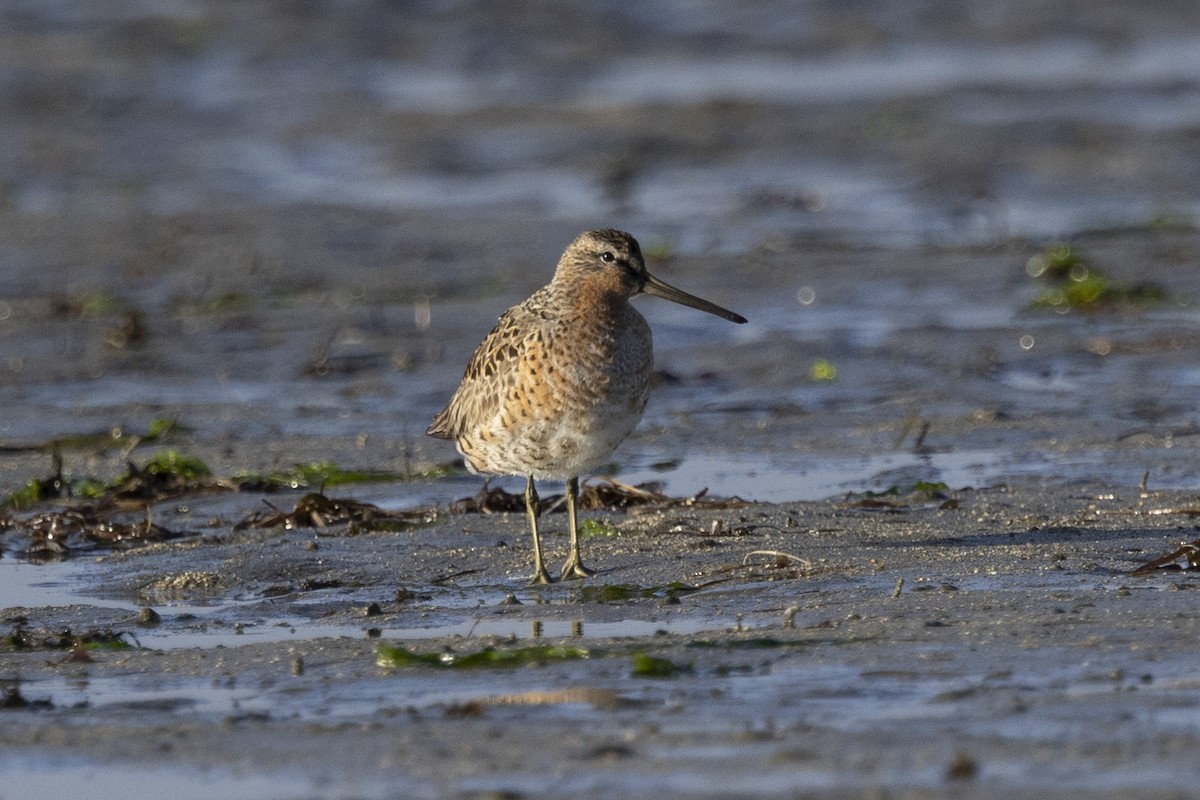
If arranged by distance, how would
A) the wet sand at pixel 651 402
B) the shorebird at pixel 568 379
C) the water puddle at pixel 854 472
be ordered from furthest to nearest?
the water puddle at pixel 854 472, the shorebird at pixel 568 379, the wet sand at pixel 651 402

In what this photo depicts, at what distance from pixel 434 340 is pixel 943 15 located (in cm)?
1394

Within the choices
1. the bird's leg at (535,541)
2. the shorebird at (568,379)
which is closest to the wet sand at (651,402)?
the bird's leg at (535,541)

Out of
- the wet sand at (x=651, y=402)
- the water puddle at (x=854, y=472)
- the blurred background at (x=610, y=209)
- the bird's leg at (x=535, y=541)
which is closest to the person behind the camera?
the wet sand at (x=651, y=402)

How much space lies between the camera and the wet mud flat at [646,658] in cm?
460

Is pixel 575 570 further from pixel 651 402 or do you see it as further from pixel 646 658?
pixel 651 402

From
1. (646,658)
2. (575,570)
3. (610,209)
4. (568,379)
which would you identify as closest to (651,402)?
(568,379)

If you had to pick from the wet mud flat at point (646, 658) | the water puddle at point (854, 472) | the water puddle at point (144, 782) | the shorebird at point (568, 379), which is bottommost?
the water puddle at point (144, 782)

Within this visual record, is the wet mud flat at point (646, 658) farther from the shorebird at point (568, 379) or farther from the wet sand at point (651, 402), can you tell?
the shorebird at point (568, 379)

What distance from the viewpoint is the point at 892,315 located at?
40.0ft

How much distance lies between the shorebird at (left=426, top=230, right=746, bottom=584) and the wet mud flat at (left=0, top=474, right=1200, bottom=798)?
354 millimetres

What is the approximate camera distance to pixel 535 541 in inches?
277

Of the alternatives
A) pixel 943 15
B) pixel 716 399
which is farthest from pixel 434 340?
pixel 943 15

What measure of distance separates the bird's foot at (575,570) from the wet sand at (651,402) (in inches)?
4.2

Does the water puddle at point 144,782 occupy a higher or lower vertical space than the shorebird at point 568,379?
lower
